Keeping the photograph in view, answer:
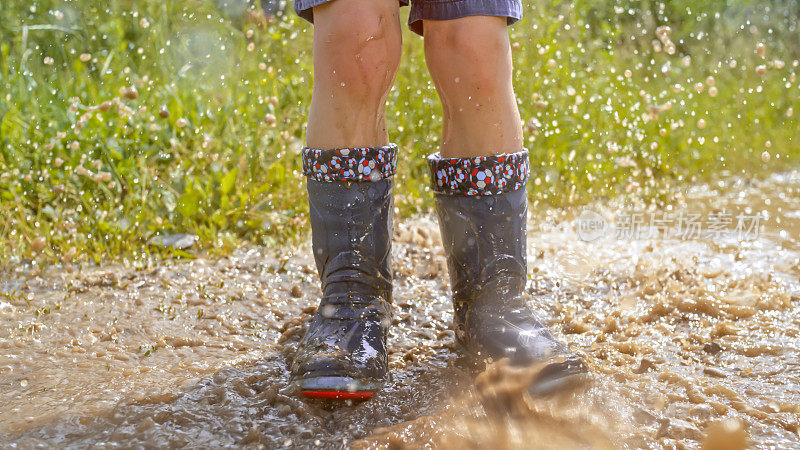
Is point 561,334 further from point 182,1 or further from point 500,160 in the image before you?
point 182,1

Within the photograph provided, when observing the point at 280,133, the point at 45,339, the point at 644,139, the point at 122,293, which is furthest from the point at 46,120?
the point at 644,139

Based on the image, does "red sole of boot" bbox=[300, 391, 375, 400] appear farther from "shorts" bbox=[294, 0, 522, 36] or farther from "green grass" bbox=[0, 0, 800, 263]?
"green grass" bbox=[0, 0, 800, 263]

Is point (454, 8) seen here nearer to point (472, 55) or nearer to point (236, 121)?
point (472, 55)

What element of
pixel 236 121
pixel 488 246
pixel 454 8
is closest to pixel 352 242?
pixel 488 246

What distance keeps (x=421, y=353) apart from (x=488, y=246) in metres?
Result: 0.34

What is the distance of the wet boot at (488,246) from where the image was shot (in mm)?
1656

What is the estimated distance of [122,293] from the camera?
219cm

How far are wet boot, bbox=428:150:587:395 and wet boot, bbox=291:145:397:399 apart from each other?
169 millimetres

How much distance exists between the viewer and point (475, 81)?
5.41 feet

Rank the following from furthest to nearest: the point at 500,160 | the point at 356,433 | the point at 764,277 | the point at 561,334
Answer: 1. the point at 764,277
2. the point at 561,334
3. the point at 500,160
4. the point at 356,433

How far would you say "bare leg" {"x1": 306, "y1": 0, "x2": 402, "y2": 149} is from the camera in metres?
1.57

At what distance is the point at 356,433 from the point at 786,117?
194 inches

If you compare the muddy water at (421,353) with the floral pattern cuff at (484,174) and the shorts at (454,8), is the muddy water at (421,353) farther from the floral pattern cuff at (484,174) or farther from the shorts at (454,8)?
the shorts at (454,8)

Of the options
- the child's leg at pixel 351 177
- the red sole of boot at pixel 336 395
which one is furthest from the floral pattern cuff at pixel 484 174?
the red sole of boot at pixel 336 395
